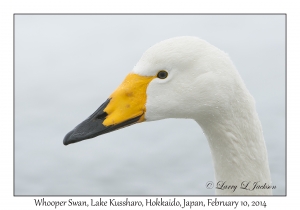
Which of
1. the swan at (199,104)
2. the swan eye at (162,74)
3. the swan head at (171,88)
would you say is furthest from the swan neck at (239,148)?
the swan eye at (162,74)

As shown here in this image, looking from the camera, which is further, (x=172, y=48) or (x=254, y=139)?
(x=254, y=139)

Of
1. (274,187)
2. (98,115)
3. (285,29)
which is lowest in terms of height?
(274,187)

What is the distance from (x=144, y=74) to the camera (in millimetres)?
3248

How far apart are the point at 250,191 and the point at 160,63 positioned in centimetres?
142

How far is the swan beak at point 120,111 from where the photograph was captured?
10.6 ft

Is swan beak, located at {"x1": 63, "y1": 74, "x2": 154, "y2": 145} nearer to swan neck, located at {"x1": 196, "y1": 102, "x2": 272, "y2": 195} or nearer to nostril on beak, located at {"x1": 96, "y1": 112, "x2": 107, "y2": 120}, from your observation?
nostril on beak, located at {"x1": 96, "y1": 112, "x2": 107, "y2": 120}

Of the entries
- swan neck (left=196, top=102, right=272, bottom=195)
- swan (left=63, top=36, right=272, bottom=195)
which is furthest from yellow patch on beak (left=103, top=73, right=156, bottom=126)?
swan neck (left=196, top=102, right=272, bottom=195)

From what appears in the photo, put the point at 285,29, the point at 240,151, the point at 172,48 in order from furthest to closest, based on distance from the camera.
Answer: the point at 285,29, the point at 240,151, the point at 172,48

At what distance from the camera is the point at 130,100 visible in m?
3.28

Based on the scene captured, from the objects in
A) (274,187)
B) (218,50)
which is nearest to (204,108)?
(218,50)

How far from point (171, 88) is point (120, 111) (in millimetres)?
484

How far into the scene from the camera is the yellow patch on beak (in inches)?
128

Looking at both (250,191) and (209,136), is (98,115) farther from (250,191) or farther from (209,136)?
(250,191)

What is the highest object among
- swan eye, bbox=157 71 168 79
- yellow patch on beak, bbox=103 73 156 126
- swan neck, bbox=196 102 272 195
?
swan eye, bbox=157 71 168 79
